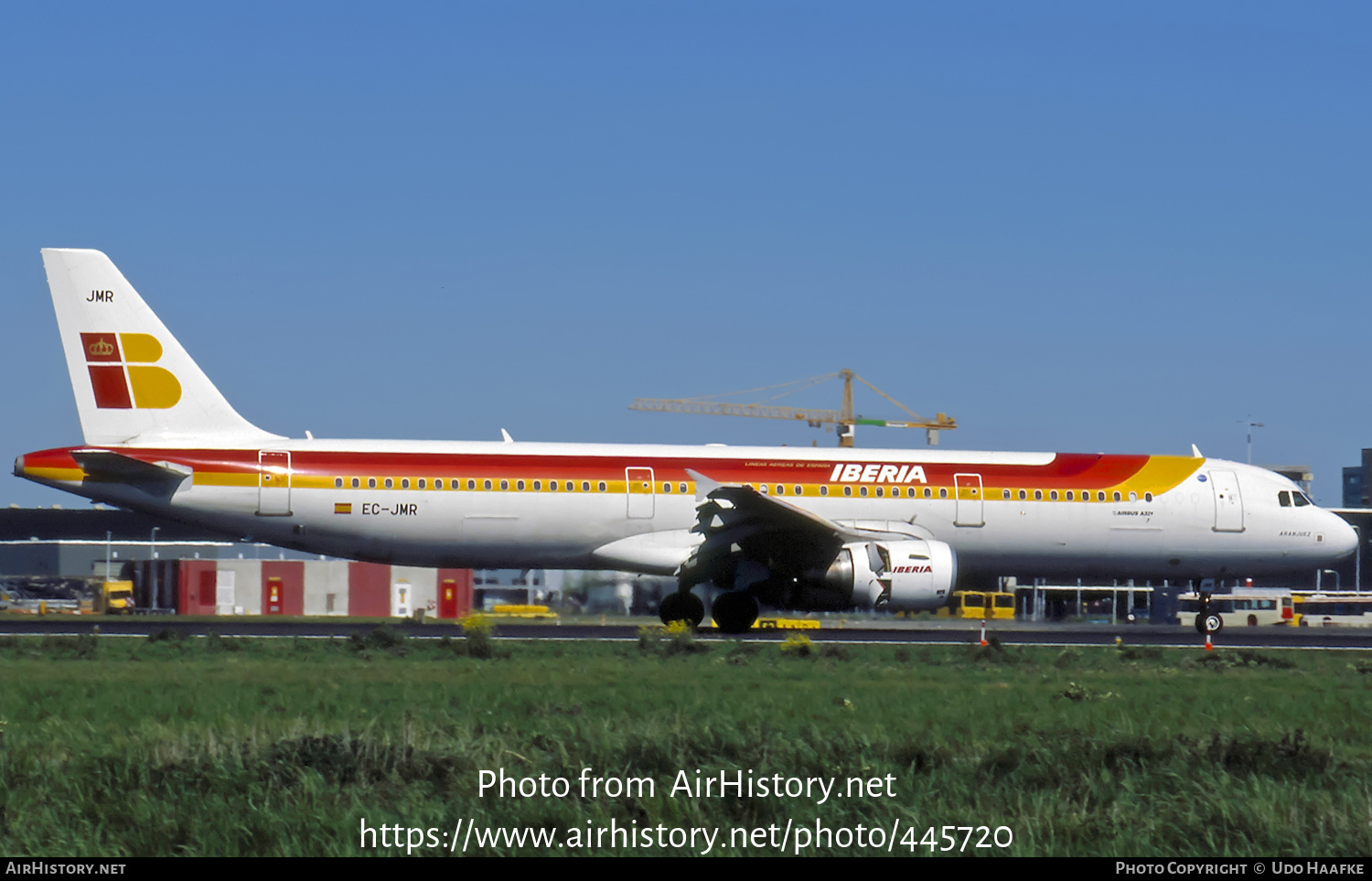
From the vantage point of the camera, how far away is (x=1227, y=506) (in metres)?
29.0

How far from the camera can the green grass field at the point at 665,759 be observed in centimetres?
771

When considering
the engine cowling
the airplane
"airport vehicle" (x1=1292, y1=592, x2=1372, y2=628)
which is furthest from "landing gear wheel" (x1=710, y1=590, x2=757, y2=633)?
"airport vehicle" (x1=1292, y1=592, x2=1372, y2=628)

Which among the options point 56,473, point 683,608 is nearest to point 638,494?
point 683,608

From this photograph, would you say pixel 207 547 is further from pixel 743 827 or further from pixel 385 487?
pixel 743 827

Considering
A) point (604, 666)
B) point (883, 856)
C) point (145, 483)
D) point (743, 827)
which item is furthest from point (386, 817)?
point (145, 483)

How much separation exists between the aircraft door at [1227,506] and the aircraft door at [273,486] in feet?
61.4

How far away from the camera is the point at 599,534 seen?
26.1 m

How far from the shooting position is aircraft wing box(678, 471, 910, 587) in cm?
2458

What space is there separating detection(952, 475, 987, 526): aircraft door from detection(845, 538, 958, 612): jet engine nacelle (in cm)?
336

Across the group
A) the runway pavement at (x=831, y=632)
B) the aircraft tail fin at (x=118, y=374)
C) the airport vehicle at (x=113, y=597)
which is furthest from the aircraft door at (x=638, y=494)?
the airport vehicle at (x=113, y=597)

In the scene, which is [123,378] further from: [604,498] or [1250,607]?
[1250,607]

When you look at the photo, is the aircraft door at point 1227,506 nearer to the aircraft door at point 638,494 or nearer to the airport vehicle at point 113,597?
the aircraft door at point 638,494

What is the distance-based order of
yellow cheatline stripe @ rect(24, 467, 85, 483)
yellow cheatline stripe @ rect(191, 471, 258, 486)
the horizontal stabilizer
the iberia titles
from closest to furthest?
the horizontal stabilizer
yellow cheatline stripe @ rect(24, 467, 85, 483)
yellow cheatline stripe @ rect(191, 471, 258, 486)
the iberia titles

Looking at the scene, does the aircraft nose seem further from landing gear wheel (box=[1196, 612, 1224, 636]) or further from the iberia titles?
the iberia titles
